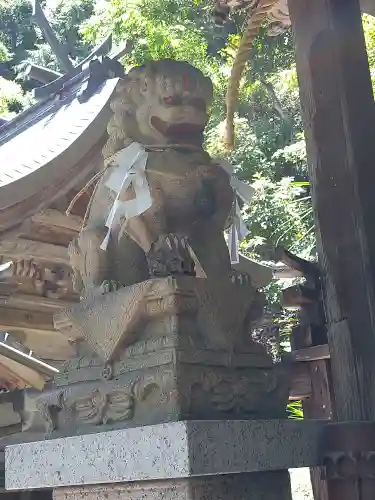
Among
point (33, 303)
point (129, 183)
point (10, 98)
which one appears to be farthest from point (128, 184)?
point (10, 98)

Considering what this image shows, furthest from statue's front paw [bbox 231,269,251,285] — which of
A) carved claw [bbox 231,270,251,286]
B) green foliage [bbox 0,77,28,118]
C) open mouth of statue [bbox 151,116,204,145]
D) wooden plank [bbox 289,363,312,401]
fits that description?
green foliage [bbox 0,77,28,118]

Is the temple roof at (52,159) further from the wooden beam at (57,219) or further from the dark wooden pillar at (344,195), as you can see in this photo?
the dark wooden pillar at (344,195)

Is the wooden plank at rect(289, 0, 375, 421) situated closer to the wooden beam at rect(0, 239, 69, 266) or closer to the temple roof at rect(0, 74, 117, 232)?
the temple roof at rect(0, 74, 117, 232)

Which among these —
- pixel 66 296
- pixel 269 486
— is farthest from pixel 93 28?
pixel 269 486

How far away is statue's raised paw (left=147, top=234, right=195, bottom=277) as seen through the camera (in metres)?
1.51

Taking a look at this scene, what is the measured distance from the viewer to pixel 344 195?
1703 millimetres

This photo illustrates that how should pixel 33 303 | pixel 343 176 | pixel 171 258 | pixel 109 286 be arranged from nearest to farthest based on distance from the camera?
pixel 171 258
pixel 109 286
pixel 343 176
pixel 33 303

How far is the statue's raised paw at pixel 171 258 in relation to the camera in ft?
4.94

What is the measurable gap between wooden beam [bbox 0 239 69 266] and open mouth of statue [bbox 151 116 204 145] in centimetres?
209

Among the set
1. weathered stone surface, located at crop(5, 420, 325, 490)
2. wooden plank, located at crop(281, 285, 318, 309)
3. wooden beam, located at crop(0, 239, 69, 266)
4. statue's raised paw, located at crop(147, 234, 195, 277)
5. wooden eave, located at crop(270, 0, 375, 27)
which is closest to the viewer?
weathered stone surface, located at crop(5, 420, 325, 490)

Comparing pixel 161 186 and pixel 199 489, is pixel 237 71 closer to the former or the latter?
pixel 161 186

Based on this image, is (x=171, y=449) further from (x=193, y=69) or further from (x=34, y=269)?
(x=34, y=269)

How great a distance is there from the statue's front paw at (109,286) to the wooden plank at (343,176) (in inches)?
21.7

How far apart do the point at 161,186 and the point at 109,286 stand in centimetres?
28
